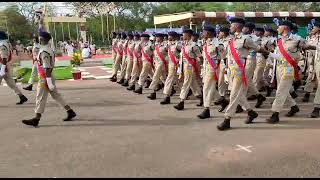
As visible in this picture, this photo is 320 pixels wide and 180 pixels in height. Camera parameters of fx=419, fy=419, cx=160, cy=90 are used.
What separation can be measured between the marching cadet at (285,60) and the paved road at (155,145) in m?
0.47

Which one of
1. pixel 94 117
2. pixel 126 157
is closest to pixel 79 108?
pixel 94 117

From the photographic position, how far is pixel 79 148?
6426mm

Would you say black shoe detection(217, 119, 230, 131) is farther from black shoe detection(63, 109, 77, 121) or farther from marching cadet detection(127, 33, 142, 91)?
marching cadet detection(127, 33, 142, 91)

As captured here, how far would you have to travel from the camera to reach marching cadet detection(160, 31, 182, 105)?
9930 mm

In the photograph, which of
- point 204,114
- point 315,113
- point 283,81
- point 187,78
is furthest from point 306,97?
point 204,114

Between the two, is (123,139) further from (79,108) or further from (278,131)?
(79,108)

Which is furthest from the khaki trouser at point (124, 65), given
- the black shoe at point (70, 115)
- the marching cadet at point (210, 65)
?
the marching cadet at point (210, 65)

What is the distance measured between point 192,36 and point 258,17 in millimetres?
11389

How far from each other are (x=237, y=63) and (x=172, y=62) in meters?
2.86

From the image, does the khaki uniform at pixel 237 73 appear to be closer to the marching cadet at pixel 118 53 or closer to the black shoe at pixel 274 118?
the black shoe at pixel 274 118

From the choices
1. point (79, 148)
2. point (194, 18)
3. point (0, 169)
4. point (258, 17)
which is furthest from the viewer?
point (258, 17)

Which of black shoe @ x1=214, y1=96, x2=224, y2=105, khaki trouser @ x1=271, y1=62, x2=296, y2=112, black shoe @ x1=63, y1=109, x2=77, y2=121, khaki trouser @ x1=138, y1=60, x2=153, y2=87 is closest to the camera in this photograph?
khaki trouser @ x1=271, y1=62, x2=296, y2=112

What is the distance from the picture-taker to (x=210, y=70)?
8.09m

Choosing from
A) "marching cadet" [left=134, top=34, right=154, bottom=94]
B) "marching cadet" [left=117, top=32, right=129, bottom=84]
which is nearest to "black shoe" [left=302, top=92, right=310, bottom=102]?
"marching cadet" [left=134, top=34, right=154, bottom=94]
